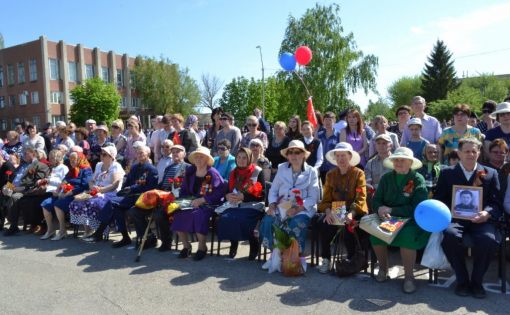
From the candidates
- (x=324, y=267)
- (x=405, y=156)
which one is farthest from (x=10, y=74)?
(x=405, y=156)

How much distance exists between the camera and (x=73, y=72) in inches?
1841

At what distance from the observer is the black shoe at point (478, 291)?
3969 millimetres

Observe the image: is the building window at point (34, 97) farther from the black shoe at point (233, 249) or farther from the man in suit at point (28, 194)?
the black shoe at point (233, 249)

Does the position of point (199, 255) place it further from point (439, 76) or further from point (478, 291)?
point (439, 76)

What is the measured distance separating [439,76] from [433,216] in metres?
45.9

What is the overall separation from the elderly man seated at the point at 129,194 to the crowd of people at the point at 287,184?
2cm

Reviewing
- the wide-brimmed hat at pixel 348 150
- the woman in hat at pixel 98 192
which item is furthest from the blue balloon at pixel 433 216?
the woman in hat at pixel 98 192

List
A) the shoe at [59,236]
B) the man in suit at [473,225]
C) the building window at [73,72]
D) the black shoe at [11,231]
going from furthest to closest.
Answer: the building window at [73,72], the black shoe at [11,231], the shoe at [59,236], the man in suit at [473,225]

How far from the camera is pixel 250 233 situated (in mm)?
5469

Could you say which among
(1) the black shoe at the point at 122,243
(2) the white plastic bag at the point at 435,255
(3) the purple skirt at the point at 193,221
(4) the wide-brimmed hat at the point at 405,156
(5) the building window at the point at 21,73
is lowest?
(1) the black shoe at the point at 122,243

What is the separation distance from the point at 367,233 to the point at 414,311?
1213mm

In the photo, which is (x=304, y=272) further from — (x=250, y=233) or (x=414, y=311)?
(x=414, y=311)

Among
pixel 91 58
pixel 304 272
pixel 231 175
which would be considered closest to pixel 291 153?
pixel 231 175

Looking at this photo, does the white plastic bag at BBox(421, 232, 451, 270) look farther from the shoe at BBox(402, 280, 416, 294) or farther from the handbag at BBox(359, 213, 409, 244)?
the handbag at BBox(359, 213, 409, 244)
